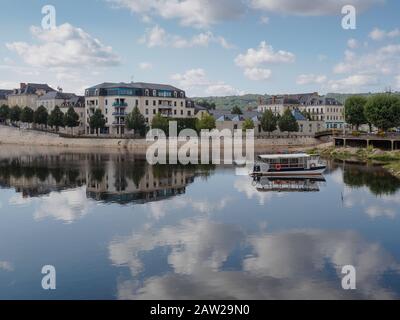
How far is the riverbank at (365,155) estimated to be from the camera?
89.2 metres

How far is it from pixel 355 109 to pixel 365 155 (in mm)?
31489

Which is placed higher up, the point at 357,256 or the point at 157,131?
the point at 157,131

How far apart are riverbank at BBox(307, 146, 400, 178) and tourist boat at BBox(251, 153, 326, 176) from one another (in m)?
13.0

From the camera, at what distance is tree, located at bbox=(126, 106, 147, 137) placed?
452 ft

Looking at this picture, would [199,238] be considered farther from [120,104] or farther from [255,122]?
[255,122]

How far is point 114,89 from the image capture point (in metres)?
151

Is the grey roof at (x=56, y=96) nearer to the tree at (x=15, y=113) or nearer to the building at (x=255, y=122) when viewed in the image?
the tree at (x=15, y=113)

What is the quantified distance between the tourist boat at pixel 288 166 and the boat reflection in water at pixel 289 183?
33.9 inches

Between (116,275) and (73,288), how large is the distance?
272 centimetres

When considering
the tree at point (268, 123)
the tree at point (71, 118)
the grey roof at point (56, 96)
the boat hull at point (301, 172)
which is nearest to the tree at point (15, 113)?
the grey roof at point (56, 96)

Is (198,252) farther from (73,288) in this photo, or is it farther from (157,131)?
(157,131)

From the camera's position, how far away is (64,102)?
554ft

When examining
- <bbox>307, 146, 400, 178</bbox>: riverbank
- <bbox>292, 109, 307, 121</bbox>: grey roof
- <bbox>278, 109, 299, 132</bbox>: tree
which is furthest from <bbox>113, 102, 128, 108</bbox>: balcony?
<bbox>307, 146, 400, 178</bbox>: riverbank
